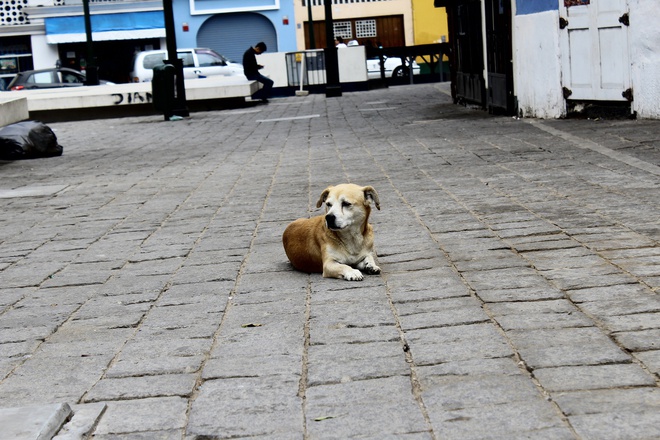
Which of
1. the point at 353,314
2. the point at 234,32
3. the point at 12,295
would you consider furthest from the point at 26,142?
the point at 234,32

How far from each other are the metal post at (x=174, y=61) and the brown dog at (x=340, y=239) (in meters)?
16.1

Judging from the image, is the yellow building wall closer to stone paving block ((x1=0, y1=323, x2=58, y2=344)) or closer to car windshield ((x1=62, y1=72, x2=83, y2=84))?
car windshield ((x1=62, y1=72, x2=83, y2=84))

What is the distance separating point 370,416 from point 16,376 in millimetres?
1633

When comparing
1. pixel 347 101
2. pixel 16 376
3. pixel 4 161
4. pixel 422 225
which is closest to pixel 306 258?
pixel 422 225

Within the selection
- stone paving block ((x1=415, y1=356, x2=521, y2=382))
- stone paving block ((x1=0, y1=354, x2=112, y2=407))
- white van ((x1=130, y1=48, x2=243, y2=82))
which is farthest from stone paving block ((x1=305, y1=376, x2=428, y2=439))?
white van ((x1=130, y1=48, x2=243, y2=82))

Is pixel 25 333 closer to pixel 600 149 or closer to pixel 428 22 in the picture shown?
pixel 600 149

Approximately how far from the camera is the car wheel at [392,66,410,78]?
120ft

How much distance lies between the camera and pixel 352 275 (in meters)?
6.02

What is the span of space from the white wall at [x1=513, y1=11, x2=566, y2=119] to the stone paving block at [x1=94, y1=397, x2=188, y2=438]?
41.1 ft

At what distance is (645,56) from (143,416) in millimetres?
11590

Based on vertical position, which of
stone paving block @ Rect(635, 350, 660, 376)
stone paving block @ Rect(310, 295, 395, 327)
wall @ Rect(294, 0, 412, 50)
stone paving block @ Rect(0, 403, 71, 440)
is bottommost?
stone paving block @ Rect(310, 295, 395, 327)

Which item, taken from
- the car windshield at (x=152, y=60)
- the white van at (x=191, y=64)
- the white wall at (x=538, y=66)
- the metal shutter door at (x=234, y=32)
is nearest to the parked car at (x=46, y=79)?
the white van at (x=191, y=64)

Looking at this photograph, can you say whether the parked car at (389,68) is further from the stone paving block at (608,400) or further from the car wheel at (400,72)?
the stone paving block at (608,400)

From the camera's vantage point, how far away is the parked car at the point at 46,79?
1192 inches
